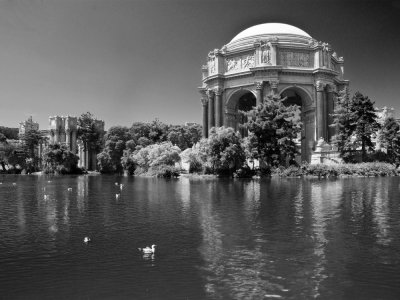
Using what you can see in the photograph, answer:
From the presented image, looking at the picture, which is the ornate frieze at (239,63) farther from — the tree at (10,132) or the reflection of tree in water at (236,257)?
the tree at (10,132)

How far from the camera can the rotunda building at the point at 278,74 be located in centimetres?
6838

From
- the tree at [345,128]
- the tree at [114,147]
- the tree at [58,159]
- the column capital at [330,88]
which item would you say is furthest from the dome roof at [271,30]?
the tree at [58,159]

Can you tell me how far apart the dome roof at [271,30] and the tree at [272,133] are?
22.7 meters

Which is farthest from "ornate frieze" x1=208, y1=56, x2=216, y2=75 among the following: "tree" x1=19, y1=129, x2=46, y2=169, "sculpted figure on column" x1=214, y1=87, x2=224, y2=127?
"tree" x1=19, y1=129, x2=46, y2=169

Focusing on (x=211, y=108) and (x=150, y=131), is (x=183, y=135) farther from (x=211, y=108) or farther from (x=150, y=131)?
(x=211, y=108)

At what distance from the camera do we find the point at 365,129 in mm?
53375

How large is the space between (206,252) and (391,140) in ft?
170

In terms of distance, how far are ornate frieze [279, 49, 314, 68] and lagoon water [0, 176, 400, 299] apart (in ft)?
164

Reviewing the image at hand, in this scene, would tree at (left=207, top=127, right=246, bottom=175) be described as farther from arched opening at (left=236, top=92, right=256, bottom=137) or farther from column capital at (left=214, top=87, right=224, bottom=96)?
arched opening at (left=236, top=92, right=256, bottom=137)

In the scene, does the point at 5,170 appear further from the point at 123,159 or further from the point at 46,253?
the point at 46,253

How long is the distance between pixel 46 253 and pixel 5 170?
10831 cm

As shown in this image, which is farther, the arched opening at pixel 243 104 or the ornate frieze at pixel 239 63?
the arched opening at pixel 243 104

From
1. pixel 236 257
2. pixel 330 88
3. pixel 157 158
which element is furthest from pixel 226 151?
pixel 236 257

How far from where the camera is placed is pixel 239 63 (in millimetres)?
72562
